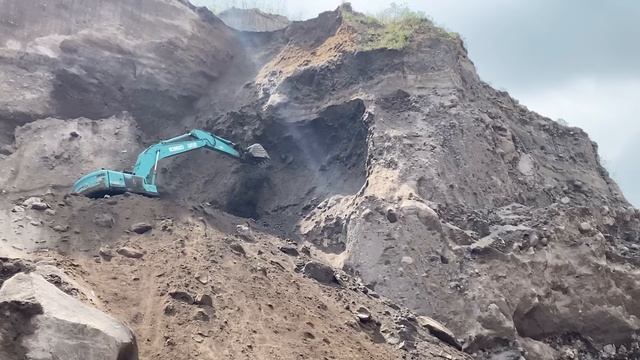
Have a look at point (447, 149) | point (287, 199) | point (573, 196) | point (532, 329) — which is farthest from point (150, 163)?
point (573, 196)

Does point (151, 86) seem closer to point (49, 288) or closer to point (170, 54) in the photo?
point (170, 54)

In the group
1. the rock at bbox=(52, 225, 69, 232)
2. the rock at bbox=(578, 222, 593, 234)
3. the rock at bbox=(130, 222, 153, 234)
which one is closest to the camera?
the rock at bbox=(52, 225, 69, 232)

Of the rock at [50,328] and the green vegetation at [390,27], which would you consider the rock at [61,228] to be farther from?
the green vegetation at [390,27]

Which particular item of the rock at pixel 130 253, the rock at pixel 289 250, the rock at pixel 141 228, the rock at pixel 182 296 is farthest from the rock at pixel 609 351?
the rock at pixel 141 228

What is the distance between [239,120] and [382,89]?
4240 millimetres

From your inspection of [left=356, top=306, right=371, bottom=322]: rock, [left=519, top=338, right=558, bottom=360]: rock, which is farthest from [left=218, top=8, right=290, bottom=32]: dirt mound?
[left=519, top=338, right=558, bottom=360]: rock

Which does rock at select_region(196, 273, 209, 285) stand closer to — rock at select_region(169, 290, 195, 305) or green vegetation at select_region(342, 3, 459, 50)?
rock at select_region(169, 290, 195, 305)

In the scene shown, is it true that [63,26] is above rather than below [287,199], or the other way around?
above

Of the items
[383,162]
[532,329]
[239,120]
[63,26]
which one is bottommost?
[532,329]

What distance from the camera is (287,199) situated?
54.3 feet

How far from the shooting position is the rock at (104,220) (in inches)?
489

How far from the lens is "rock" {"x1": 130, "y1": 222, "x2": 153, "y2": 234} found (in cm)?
1234

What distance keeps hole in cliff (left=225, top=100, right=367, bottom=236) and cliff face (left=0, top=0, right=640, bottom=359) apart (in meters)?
0.04

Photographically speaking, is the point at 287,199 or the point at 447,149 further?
the point at 287,199
